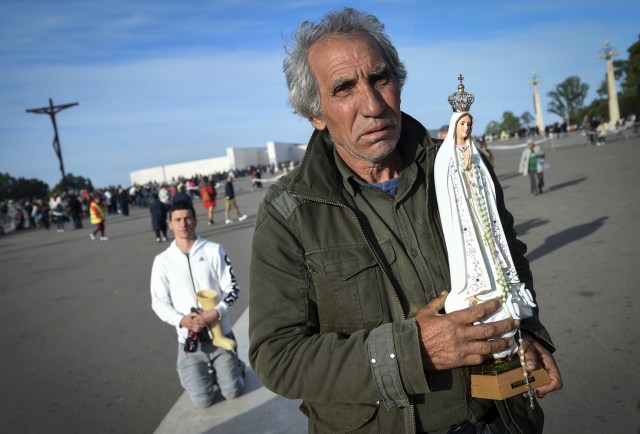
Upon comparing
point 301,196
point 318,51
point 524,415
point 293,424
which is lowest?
point 293,424

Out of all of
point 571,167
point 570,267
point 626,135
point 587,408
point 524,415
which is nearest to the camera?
point 524,415

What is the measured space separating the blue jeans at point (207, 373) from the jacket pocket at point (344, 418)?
10.8 feet

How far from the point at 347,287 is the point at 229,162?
301 ft

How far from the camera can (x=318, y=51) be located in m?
2.17

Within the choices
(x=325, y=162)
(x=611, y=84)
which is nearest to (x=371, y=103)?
(x=325, y=162)

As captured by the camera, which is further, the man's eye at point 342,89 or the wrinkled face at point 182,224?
the wrinkled face at point 182,224

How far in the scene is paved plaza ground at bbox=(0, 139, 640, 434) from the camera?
4.46 meters

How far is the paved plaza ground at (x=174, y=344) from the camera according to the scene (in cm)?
446

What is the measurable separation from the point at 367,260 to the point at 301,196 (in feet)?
1.18

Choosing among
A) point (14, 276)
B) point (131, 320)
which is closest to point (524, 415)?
point (131, 320)

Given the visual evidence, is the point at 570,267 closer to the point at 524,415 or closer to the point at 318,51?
the point at 524,415

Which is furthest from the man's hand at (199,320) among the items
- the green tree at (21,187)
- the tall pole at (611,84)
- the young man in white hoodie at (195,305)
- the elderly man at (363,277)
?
the green tree at (21,187)

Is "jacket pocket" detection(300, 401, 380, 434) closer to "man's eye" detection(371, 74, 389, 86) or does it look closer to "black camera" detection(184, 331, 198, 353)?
"man's eye" detection(371, 74, 389, 86)

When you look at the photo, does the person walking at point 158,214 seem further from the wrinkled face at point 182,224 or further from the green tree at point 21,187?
the green tree at point 21,187
